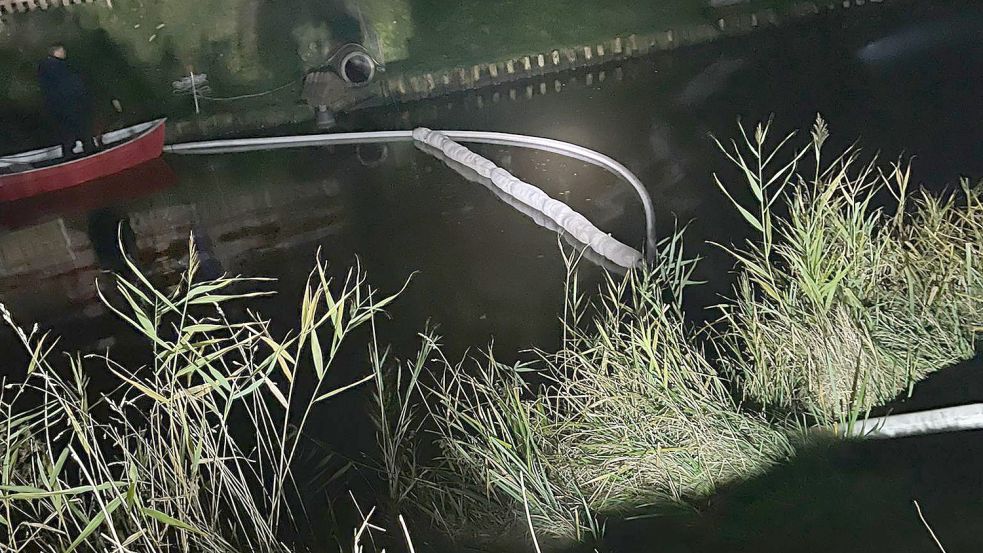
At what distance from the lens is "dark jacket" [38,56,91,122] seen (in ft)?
5.70

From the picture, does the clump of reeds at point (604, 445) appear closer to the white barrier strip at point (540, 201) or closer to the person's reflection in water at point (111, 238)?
the white barrier strip at point (540, 201)

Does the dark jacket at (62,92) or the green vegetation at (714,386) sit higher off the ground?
the dark jacket at (62,92)

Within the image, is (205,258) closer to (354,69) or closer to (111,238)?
(111,238)

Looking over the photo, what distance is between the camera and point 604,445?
89 centimetres

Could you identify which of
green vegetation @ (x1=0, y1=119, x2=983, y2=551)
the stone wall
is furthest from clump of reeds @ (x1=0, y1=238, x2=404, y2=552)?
the stone wall

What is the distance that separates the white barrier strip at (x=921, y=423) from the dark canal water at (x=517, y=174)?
8 centimetres

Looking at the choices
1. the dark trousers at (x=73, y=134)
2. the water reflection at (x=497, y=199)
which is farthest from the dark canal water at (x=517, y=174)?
the dark trousers at (x=73, y=134)

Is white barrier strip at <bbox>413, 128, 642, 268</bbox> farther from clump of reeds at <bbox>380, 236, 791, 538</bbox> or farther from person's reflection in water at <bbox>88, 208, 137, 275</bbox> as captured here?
person's reflection in water at <bbox>88, 208, 137, 275</bbox>

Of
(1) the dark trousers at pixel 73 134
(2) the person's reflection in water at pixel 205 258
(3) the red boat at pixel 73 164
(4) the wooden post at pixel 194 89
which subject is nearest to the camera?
(2) the person's reflection in water at pixel 205 258

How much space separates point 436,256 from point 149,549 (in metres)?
0.83

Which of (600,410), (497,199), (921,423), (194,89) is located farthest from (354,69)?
(921,423)

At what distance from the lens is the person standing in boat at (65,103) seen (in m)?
1.71

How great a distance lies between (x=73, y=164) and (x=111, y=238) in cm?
24

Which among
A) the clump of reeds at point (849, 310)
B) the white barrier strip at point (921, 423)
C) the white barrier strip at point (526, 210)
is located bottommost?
the white barrier strip at point (921, 423)
